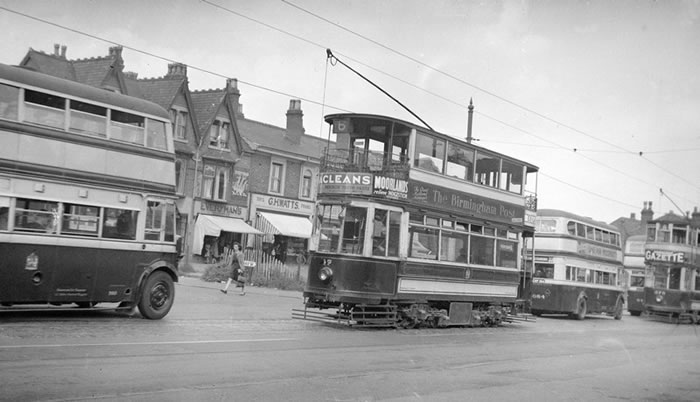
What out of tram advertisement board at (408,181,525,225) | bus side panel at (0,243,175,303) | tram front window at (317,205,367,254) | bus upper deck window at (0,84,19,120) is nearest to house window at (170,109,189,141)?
tram advertisement board at (408,181,525,225)

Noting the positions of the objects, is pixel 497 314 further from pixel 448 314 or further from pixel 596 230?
pixel 596 230

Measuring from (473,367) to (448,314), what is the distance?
8028 millimetres

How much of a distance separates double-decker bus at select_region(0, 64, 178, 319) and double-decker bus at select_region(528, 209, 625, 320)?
64.0 feet

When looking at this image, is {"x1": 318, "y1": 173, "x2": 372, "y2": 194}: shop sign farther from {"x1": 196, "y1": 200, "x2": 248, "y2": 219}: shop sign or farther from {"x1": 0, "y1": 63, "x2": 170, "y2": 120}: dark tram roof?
{"x1": 196, "y1": 200, "x2": 248, "y2": 219}: shop sign

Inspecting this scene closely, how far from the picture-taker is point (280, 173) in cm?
4975

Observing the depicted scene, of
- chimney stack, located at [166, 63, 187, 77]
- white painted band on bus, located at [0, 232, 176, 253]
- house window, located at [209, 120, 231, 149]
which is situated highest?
chimney stack, located at [166, 63, 187, 77]

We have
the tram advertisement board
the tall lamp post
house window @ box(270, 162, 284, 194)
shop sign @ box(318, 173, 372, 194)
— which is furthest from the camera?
house window @ box(270, 162, 284, 194)

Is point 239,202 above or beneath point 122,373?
above

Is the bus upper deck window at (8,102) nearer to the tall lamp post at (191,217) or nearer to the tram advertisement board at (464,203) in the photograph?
the tram advertisement board at (464,203)

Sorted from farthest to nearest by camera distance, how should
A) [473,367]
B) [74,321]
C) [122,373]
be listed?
1. [74,321]
2. [473,367]
3. [122,373]

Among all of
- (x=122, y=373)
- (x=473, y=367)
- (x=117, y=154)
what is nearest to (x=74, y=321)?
(x=117, y=154)

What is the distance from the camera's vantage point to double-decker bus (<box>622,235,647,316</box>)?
4375cm

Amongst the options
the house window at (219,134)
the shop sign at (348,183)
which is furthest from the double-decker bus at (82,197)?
the house window at (219,134)

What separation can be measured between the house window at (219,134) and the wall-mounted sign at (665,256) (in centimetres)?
2423
